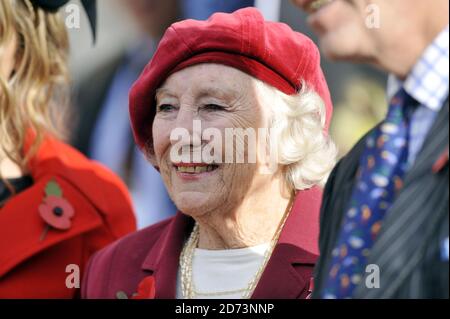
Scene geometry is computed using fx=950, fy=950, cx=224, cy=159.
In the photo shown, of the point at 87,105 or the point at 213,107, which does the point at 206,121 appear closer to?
the point at 213,107

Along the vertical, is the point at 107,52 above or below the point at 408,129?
above

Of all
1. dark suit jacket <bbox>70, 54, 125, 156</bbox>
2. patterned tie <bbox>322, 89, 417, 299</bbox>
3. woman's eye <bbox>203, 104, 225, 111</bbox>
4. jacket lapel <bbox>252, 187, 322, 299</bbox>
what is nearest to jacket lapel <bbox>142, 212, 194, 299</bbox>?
jacket lapel <bbox>252, 187, 322, 299</bbox>

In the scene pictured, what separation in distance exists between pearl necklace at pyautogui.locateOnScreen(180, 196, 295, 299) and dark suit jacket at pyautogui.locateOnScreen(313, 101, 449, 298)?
3.31ft

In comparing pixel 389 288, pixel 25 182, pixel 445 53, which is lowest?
pixel 389 288

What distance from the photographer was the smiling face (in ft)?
9.41

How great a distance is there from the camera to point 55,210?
140 inches

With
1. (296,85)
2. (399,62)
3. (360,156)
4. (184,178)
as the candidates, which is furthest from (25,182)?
(399,62)

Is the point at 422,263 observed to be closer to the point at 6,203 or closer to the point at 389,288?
the point at 389,288

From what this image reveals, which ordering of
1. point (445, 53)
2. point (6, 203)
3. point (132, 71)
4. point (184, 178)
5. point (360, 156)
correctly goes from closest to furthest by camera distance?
1. point (445, 53)
2. point (360, 156)
3. point (184, 178)
4. point (6, 203)
5. point (132, 71)

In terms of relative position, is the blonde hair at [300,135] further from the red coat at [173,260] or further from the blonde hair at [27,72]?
the blonde hair at [27,72]

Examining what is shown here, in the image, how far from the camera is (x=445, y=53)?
6.02ft

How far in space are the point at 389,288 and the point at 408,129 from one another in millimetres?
327

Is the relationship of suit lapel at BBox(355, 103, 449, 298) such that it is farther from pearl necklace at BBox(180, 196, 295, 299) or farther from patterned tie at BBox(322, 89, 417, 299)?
pearl necklace at BBox(180, 196, 295, 299)

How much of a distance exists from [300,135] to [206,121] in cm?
31
